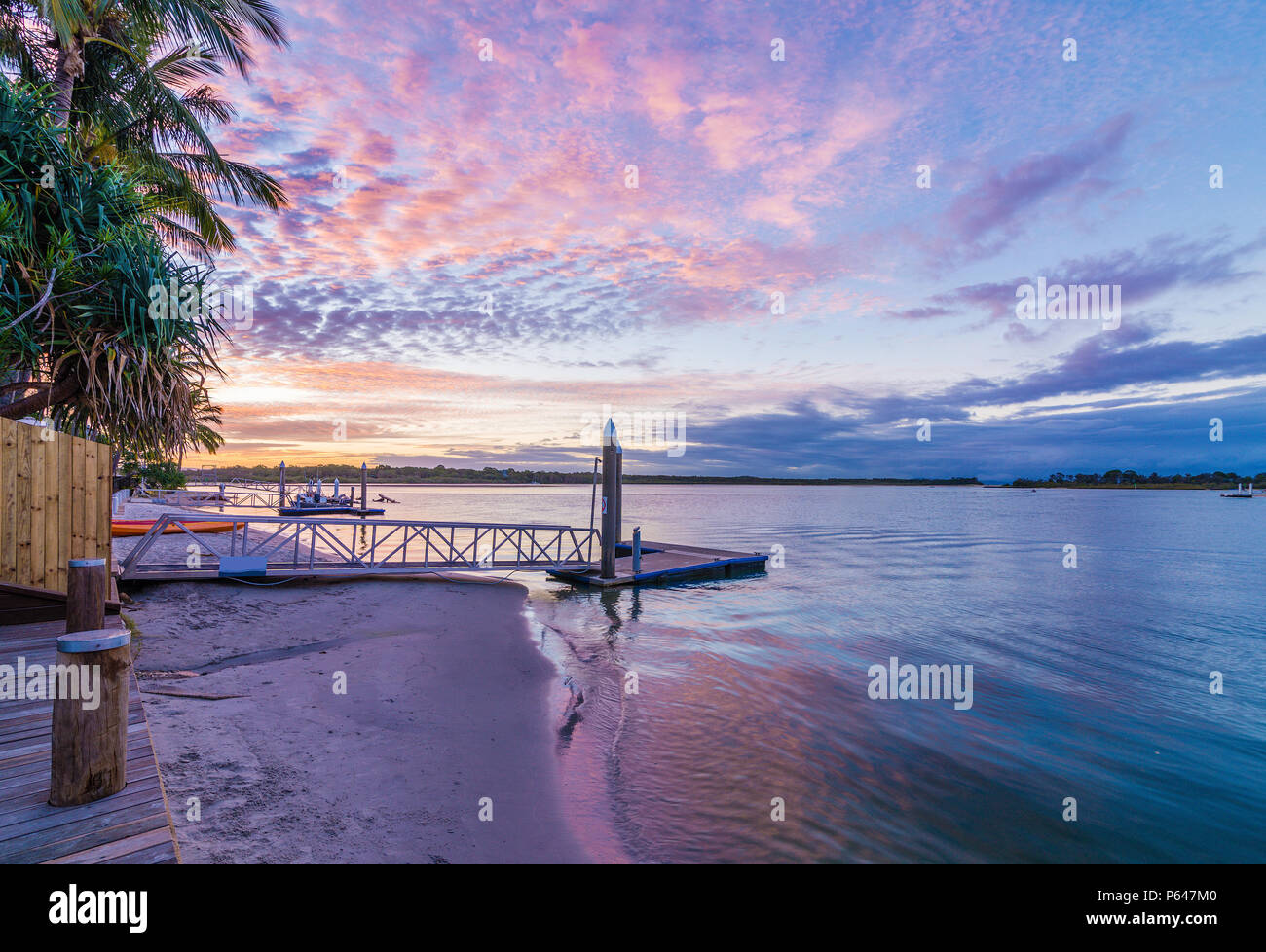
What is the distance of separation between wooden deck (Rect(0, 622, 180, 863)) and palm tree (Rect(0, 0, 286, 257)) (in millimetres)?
12590

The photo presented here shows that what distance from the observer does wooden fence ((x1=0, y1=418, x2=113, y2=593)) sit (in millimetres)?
7238

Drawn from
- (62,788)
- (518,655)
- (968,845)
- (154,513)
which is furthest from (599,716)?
(154,513)

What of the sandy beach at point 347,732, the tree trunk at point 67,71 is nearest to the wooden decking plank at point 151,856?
the sandy beach at point 347,732

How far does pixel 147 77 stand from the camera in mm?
14570

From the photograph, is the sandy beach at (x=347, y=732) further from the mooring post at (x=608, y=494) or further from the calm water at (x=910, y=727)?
the mooring post at (x=608, y=494)

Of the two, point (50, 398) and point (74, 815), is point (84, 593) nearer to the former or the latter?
point (74, 815)

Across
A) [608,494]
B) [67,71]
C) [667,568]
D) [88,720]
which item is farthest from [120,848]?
[667,568]

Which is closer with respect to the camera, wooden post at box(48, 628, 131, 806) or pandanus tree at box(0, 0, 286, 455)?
wooden post at box(48, 628, 131, 806)

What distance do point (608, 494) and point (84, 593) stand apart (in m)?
16.0

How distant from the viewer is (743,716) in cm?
949
